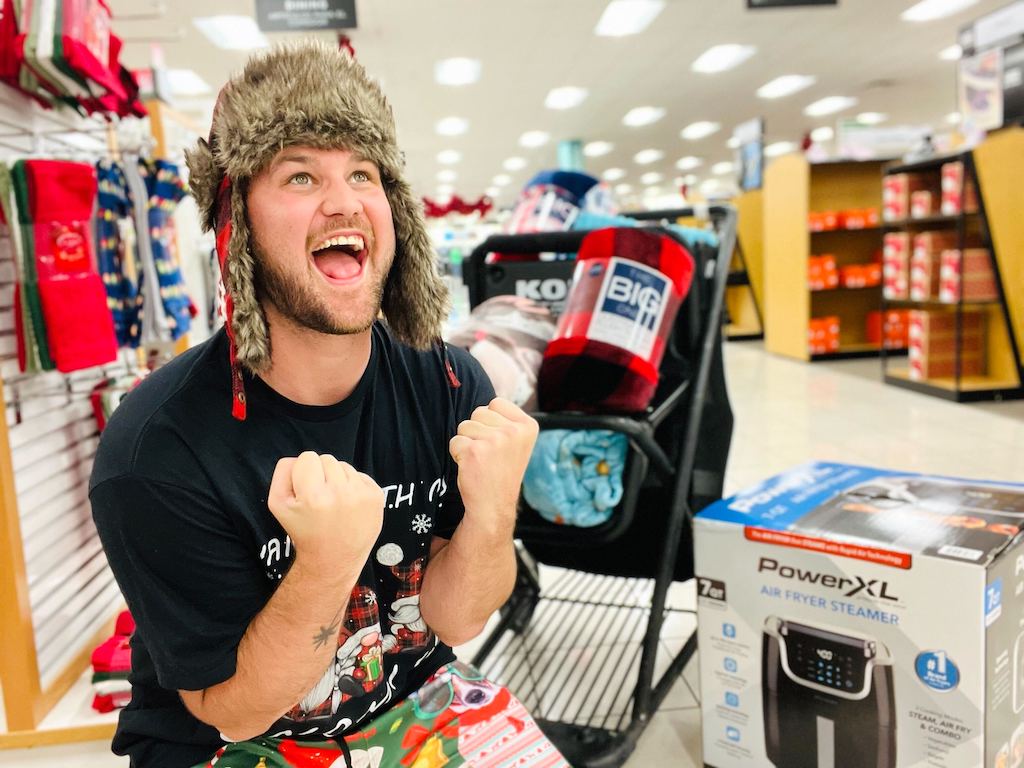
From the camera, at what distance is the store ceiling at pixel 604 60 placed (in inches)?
334

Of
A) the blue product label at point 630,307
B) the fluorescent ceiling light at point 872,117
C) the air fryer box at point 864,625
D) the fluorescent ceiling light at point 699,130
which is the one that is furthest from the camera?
the fluorescent ceiling light at point 872,117

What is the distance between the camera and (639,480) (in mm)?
1623

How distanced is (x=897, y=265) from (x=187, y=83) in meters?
9.34

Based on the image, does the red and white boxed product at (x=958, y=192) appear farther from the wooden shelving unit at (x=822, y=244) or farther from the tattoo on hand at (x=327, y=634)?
the tattoo on hand at (x=327, y=634)

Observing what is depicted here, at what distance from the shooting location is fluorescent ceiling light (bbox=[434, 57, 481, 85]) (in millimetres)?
10234

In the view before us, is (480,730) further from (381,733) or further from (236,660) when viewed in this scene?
(236,660)

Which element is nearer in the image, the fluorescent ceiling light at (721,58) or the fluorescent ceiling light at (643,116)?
the fluorescent ceiling light at (721,58)

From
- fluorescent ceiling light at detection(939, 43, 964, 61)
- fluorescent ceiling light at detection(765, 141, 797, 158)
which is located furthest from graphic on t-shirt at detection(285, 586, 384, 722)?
fluorescent ceiling light at detection(765, 141, 797, 158)

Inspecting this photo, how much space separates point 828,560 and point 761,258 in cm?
942

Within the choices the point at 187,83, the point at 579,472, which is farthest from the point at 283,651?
the point at 187,83

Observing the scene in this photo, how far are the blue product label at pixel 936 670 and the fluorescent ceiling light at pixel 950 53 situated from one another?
12.3 m

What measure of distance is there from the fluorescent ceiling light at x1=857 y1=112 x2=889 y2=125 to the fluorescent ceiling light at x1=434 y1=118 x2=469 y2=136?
8263 millimetres

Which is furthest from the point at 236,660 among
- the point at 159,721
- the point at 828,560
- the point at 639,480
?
the point at 828,560

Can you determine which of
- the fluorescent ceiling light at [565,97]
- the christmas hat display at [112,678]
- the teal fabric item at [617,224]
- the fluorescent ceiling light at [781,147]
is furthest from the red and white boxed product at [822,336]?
the fluorescent ceiling light at [781,147]
